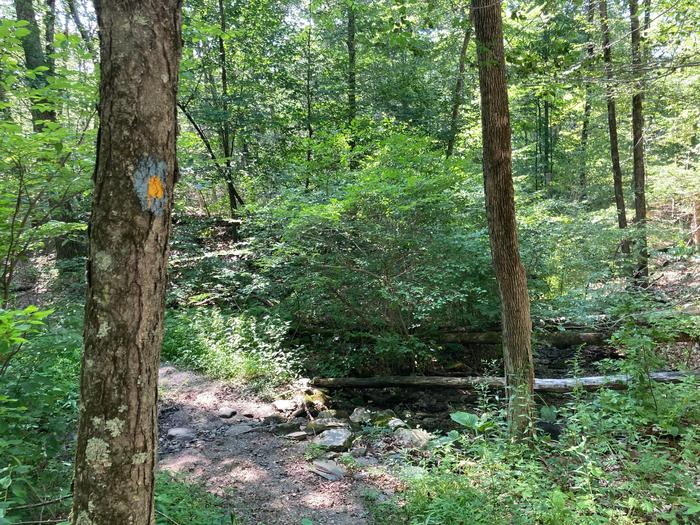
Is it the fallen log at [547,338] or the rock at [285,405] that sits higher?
the fallen log at [547,338]

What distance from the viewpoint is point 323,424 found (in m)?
5.90

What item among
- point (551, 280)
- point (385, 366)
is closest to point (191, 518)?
point (385, 366)

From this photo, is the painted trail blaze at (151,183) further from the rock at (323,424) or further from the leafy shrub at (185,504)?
the rock at (323,424)

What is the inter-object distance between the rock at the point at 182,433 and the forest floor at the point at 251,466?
12mm

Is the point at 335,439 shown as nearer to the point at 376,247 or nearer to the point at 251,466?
the point at 251,466

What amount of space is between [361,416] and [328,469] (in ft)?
6.12

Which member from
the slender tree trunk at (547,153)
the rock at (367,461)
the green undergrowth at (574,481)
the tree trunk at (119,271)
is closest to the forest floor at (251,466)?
the rock at (367,461)

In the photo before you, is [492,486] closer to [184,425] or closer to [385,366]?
[184,425]

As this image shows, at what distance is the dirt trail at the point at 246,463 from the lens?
3.90 metres

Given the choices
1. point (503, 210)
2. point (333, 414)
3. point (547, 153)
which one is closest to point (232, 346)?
point (333, 414)

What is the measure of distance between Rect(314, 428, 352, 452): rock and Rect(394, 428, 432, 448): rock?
64 cm

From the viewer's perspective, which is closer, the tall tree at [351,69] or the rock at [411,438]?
the rock at [411,438]

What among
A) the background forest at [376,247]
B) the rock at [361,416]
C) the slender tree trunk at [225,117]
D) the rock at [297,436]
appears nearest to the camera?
the background forest at [376,247]

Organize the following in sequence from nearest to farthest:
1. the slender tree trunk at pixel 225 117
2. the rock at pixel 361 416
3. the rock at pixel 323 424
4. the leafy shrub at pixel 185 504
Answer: the leafy shrub at pixel 185 504 < the rock at pixel 323 424 < the rock at pixel 361 416 < the slender tree trunk at pixel 225 117
